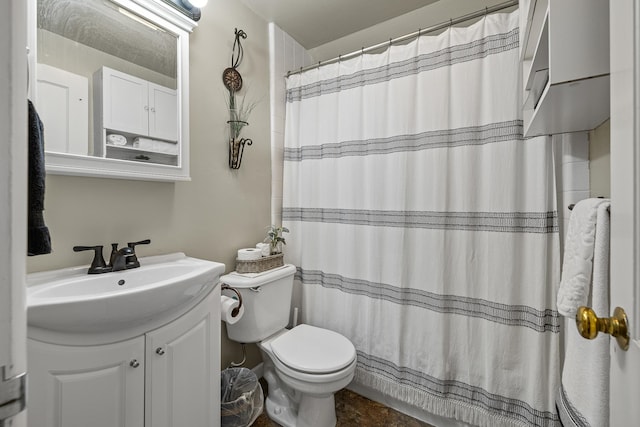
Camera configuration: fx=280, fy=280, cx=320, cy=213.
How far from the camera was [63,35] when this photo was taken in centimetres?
100

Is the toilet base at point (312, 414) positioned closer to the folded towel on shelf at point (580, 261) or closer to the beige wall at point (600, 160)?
the folded towel on shelf at point (580, 261)

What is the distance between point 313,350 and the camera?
4.59ft

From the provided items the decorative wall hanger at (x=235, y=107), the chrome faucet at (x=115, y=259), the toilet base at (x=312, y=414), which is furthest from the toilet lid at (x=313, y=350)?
the decorative wall hanger at (x=235, y=107)

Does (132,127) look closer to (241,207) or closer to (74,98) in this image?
(74,98)

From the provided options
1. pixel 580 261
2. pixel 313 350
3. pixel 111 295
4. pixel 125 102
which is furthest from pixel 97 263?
pixel 580 261

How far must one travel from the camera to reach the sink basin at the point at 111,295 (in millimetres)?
721

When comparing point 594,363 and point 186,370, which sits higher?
point 594,363

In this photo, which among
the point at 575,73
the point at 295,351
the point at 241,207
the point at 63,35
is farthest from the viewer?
the point at 241,207

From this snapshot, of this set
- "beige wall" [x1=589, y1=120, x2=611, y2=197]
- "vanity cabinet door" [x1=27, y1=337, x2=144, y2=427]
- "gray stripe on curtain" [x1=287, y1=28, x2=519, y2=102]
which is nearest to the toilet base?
"vanity cabinet door" [x1=27, y1=337, x2=144, y2=427]

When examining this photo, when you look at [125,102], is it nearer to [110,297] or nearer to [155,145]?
[155,145]

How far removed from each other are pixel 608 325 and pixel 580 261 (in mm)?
344

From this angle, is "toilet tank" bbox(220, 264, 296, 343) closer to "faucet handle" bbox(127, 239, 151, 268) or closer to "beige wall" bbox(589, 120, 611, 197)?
"faucet handle" bbox(127, 239, 151, 268)

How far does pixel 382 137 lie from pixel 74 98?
4.51ft

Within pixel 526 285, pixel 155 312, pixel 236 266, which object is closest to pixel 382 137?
pixel 526 285
